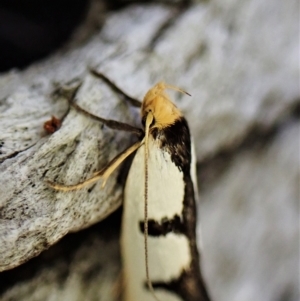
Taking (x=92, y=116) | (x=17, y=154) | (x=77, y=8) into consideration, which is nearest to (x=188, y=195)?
(x=92, y=116)

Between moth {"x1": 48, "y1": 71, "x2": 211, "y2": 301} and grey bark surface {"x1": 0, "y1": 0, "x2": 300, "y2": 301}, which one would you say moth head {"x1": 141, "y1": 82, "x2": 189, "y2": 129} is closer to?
moth {"x1": 48, "y1": 71, "x2": 211, "y2": 301}

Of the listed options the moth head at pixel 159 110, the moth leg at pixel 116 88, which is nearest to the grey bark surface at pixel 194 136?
the moth leg at pixel 116 88

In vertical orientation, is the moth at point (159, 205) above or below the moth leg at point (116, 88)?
below

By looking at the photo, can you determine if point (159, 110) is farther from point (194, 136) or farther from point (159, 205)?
point (194, 136)

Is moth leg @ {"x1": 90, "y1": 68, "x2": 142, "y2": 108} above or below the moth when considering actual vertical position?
Result: above

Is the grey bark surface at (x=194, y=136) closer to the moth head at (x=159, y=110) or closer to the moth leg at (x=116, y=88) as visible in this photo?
the moth leg at (x=116, y=88)

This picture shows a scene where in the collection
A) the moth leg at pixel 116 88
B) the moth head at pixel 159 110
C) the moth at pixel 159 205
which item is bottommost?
the moth at pixel 159 205

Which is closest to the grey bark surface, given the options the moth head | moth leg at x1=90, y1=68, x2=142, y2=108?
moth leg at x1=90, y1=68, x2=142, y2=108
